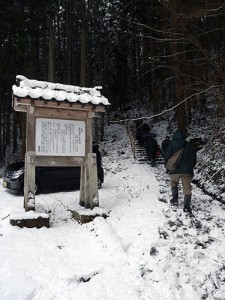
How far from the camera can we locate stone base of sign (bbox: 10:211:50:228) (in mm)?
6211

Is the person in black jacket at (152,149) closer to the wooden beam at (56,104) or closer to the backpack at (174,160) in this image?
the backpack at (174,160)

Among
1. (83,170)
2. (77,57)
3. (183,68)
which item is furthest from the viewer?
(77,57)

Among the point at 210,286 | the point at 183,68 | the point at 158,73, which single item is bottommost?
the point at 210,286

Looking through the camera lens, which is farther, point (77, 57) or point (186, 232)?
point (77, 57)

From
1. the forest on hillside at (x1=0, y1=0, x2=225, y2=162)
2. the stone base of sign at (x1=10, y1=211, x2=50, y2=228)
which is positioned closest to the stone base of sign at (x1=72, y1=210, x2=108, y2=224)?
the stone base of sign at (x1=10, y1=211, x2=50, y2=228)

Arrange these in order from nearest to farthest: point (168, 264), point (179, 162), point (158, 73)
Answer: point (168, 264) → point (179, 162) → point (158, 73)

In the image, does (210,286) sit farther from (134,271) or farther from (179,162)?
(179,162)

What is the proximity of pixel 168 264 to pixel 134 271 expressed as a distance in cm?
62

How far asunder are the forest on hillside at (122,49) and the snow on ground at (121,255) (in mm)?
2764

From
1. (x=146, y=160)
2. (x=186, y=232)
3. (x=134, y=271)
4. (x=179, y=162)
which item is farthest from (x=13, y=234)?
(x=146, y=160)

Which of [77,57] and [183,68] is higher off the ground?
[77,57]

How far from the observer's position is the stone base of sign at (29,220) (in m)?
6.21

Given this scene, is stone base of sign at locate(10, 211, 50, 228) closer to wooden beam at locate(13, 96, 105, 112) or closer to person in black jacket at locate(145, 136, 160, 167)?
wooden beam at locate(13, 96, 105, 112)

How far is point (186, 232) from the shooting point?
629 cm
